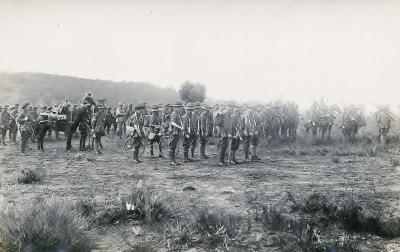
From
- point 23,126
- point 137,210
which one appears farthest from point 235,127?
point 23,126

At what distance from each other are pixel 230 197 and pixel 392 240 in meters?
3.26

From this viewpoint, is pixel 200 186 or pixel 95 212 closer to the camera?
pixel 95 212

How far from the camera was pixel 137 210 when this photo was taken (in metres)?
7.05

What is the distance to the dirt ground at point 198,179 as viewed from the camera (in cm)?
813

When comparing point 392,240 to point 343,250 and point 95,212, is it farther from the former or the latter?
point 95,212

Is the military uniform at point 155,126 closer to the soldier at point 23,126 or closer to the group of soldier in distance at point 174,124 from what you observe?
the group of soldier in distance at point 174,124

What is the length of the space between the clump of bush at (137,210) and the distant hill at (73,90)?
26083 mm

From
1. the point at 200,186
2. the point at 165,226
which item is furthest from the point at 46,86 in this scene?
the point at 165,226

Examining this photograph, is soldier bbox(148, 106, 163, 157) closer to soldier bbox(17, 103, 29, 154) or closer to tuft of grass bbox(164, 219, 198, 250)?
soldier bbox(17, 103, 29, 154)

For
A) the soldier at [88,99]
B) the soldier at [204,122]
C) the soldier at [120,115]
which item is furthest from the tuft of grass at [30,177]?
the soldier at [120,115]

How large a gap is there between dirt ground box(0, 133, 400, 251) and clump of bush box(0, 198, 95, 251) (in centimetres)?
40

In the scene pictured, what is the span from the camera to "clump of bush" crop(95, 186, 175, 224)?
6.81 metres

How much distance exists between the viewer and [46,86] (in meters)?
38.2

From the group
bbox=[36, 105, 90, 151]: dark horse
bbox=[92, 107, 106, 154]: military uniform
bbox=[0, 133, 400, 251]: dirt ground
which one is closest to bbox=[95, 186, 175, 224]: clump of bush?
bbox=[0, 133, 400, 251]: dirt ground
